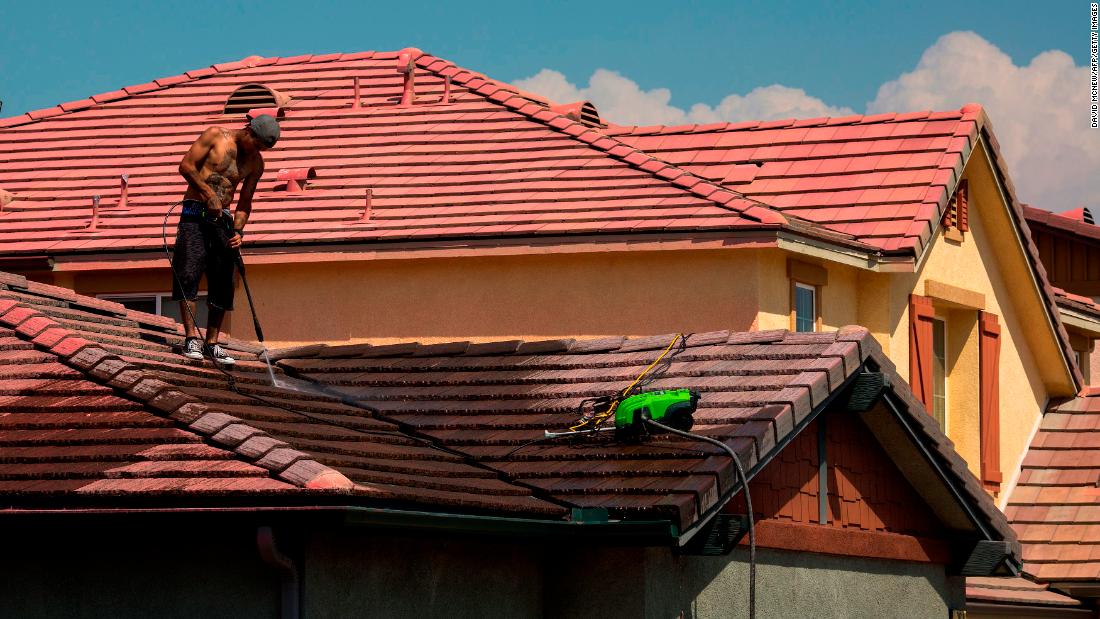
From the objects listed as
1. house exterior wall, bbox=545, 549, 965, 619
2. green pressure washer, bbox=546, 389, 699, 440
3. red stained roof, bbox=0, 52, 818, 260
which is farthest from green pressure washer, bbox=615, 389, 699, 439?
red stained roof, bbox=0, 52, 818, 260

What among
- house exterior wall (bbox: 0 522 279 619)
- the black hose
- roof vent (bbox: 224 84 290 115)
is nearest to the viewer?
house exterior wall (bbox: 0 522 279 619)

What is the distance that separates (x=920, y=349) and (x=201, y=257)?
30.7 ft

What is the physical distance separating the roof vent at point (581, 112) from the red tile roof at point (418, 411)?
21.9ft

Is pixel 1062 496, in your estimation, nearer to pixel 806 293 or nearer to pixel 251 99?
pixel 806 293

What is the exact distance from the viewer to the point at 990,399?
22.2 metres

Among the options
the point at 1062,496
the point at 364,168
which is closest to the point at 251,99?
the point at 364,168

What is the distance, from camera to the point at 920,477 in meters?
15.9

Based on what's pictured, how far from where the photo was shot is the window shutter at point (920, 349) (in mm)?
20500

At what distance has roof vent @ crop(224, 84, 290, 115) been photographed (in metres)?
23.6

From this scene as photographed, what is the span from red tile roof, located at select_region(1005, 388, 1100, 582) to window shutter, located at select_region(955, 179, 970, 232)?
320 cm

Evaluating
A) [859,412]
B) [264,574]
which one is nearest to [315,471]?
[264,574]

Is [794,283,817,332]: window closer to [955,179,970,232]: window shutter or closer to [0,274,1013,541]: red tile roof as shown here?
[955,179,970,232]: window shutter

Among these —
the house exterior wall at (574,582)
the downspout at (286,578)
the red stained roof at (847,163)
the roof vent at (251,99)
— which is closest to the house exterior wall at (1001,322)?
the red stained roof at (847,163)

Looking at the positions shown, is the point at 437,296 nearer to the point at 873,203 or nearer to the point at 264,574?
the point at 873,203
